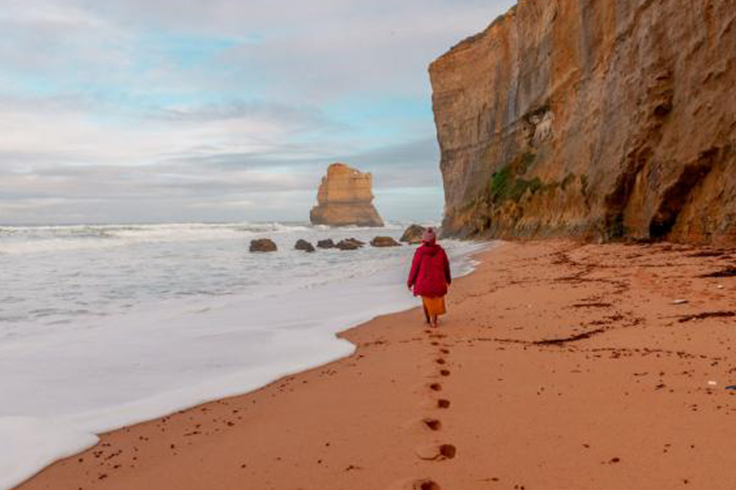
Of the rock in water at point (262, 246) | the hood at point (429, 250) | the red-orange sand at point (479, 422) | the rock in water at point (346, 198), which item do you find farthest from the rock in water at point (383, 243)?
the rock in water at point (346, 198)

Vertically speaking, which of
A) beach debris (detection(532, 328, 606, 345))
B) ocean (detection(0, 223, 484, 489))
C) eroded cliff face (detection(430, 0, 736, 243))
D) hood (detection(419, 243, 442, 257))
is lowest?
ocean (detection(0, 223, 484, 489))

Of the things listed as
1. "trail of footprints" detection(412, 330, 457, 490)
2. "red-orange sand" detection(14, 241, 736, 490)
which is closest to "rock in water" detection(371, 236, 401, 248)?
"red-orange sand" detection(14, 241, 736, 490)

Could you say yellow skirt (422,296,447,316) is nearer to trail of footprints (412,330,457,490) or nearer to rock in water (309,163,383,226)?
trail of footprints (412,330,457,490)

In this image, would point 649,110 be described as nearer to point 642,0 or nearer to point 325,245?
point 642,0

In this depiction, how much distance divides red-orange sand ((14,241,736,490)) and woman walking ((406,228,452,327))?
49.4 inches

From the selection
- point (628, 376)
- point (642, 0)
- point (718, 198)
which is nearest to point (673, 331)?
point (628, 376)

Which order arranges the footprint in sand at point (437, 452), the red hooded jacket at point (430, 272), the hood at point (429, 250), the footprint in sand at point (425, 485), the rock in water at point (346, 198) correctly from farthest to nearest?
the rock in water at point (346, 198) → the hood at point (429, 250) → the red hooded jacket at point (430, 272) → the footprint in sand at point (437, 452) → the footprint in sand at point (425, 485)

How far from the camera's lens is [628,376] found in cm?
412

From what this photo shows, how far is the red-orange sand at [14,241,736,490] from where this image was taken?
2.73 m

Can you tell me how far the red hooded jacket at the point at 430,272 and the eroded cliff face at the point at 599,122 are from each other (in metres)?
7.31

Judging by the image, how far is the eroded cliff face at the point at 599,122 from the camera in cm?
1344

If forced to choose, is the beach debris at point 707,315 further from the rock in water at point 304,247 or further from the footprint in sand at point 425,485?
the rock in water at point 304,247

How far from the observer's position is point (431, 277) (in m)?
7.92

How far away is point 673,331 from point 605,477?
3402mm
